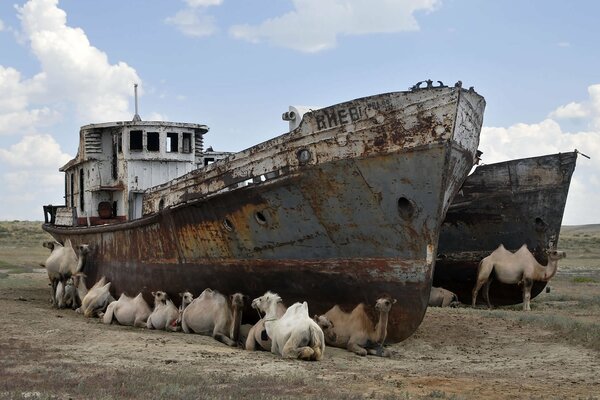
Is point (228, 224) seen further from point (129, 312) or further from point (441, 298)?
point (441, 298)

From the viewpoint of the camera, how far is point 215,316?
11.6 meters

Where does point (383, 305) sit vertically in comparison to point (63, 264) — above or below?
below

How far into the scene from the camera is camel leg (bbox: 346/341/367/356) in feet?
32.4

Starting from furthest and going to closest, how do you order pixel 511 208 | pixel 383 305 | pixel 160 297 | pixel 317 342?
pixel 511 208
pixel 160 297
pixel 383 305
pixel 317 342

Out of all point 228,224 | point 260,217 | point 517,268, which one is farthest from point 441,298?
point 260,217

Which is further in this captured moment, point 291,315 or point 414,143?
point 414,143

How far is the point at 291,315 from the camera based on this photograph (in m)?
9.64

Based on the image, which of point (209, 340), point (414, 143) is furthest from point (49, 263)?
point (414, 143)

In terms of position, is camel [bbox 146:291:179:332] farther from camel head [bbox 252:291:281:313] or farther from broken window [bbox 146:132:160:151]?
broken window [bbox 146:132:160:151]

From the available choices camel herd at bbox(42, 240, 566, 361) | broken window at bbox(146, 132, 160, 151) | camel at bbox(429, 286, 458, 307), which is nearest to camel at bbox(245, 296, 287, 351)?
camel herd at bbox(42, 240, 566, 361)

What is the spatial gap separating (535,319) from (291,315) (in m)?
5.29

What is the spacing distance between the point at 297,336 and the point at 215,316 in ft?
8.49

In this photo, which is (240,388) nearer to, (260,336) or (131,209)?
(260,336)

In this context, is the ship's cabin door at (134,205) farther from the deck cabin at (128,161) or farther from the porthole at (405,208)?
the porthole at (405,208)
